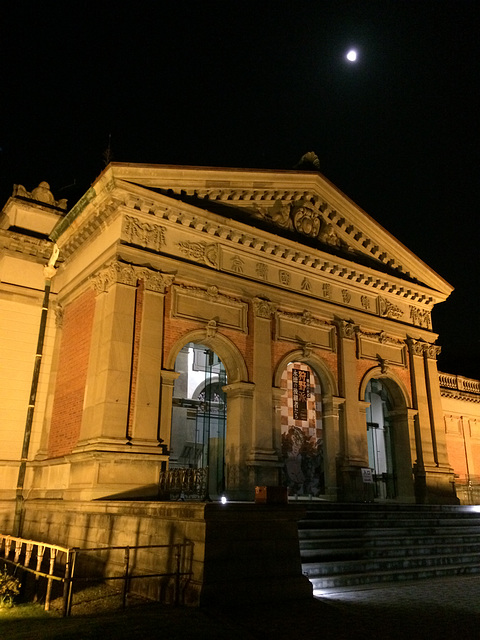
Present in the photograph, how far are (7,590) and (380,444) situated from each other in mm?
16448

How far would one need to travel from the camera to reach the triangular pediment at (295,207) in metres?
15.6

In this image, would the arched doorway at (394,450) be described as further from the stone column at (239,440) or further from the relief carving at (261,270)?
the relief carving at (261,270)

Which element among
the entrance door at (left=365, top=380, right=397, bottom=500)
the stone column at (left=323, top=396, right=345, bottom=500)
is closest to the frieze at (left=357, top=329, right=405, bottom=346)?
the entrance door at (left=365, top=380, right=397, bottom=500)

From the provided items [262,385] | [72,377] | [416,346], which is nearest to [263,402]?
[262,385]

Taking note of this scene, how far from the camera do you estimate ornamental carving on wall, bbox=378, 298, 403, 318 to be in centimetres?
2033

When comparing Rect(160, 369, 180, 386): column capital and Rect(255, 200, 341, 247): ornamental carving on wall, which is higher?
Rect(255, 200, 341, 247): ornamental carving on wall

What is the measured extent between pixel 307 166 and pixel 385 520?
494 inches

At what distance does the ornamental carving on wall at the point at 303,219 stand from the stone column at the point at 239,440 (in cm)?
573

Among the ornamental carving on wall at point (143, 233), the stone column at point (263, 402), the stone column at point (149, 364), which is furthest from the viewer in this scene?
the stone column at point (263, 402)

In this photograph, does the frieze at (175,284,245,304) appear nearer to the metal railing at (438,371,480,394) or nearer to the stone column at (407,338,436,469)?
the stone column at (407,338,436,469)

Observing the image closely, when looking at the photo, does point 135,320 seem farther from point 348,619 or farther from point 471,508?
point 471,508

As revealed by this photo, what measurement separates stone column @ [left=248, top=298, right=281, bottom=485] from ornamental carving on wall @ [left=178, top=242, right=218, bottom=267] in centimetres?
184

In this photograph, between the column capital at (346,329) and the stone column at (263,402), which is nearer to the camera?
the stone column at (263,402)

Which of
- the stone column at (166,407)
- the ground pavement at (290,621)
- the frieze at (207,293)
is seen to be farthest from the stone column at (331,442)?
the ground pavement at (290,621)
